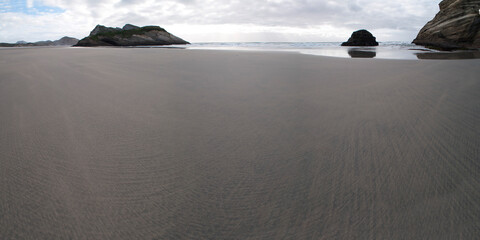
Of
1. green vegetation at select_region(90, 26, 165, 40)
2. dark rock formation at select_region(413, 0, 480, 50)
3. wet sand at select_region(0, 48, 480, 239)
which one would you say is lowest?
wet sand at select_region(0, 48, 480, 239)

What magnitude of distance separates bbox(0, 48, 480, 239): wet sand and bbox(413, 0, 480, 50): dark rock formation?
18135mm

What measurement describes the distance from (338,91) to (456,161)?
1977 millimetres

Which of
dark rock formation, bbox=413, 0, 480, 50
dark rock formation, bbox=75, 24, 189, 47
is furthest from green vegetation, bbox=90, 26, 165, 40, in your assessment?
dark rock formation, bbox=413, 0, 480, 50

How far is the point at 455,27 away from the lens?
635 inches

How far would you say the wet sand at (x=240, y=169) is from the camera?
95cm

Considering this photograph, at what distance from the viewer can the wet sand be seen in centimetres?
95

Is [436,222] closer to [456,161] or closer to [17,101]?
[456,161]

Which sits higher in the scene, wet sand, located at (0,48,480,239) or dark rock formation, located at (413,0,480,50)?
dark rock formation, located at (413,0,480,50)

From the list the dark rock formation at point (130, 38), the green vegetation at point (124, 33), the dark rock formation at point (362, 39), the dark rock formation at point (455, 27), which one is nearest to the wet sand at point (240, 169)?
the dark rock formation at point (455, 27)

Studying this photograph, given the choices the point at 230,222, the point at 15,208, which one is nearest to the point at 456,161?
the point at 230,222

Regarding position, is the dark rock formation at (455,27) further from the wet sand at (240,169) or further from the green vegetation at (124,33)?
the green vegetation at (124,33)

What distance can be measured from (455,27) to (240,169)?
2141cm

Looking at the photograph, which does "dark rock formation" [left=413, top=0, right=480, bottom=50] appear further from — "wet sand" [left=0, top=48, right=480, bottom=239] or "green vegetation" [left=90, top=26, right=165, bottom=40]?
"green vegetation" [left=90, top=26, right=165, bottom=40]

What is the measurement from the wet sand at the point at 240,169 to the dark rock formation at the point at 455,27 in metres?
18.1
